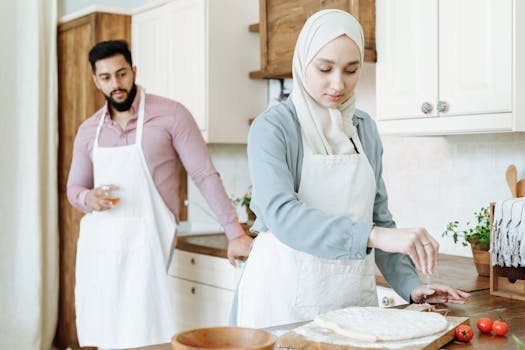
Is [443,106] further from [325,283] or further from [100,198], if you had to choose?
[100,198]

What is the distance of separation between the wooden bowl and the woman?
541 mm

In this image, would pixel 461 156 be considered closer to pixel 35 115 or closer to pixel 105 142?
pixel 105 142


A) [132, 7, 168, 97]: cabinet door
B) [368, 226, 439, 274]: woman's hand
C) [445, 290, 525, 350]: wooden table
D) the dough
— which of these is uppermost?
[132, 7, 168, 97]: cabinet door

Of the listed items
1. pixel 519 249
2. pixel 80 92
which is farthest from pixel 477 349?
pixel 80 92

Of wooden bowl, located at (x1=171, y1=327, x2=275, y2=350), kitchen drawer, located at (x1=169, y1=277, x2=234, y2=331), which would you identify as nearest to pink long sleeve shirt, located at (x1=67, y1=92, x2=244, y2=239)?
kitchen drawer, located at (x1=169, y1=277, x2=234, y2=331)

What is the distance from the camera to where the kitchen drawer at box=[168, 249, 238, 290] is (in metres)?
3.13

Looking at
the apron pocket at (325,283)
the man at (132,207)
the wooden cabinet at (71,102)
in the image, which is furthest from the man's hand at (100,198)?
the apron pocket at (325,283)

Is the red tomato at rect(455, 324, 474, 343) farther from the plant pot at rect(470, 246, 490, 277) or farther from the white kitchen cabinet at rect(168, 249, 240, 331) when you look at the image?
the white kitchen cabinet at rect(168, 249, 240, 331)

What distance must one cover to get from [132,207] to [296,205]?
1573 mm

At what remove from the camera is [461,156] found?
2896mm

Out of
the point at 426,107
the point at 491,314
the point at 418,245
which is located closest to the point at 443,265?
the point at 426,107

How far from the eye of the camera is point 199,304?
130 inches

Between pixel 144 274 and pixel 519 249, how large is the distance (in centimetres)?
155

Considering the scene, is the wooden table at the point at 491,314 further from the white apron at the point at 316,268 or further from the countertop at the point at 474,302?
the white apron at the point at 316,268
